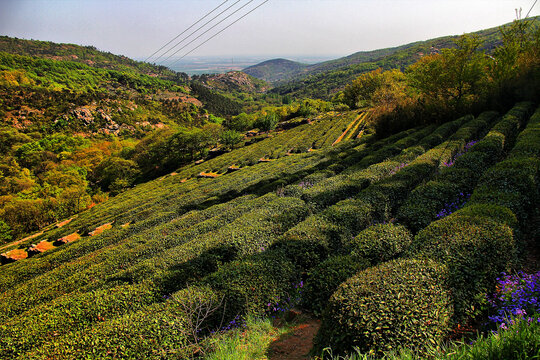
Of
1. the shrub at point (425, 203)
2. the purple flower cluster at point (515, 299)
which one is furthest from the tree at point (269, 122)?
the purple flower cluster at point (515, 299)

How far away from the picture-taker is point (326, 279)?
5844mm

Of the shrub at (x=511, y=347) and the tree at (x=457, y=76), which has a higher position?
the tree at (x=457, y=76)

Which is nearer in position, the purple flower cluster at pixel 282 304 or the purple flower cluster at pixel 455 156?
the purple flower cluster at pixel 282 304

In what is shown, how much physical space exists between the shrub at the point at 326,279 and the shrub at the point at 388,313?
1157 millimetres

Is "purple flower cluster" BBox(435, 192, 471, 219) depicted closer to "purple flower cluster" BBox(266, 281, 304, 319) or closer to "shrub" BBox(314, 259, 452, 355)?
"shrub" BBox(314, 259, 452, 355)

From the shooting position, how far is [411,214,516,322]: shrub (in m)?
4.58

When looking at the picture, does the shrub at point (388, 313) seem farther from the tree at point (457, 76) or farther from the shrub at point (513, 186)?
the tree at point (457, 76)

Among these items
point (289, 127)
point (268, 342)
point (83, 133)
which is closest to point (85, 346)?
point (268, 342)

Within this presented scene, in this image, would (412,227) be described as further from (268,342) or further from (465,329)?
(268,342)

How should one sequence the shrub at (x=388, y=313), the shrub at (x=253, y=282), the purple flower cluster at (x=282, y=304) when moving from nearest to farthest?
1. the shrub at (x=388, y=313)
2. the shrub at (x=253, y=282)
3. the purple flower cluster at (x=282, y=304)

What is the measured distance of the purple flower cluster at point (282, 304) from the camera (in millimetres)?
6398

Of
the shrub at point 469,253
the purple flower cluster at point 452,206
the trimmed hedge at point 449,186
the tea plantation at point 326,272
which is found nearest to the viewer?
the tea plantation at point 326,272

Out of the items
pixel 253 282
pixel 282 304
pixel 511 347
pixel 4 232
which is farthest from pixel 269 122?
pixel 511 347

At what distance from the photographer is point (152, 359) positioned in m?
4.82
